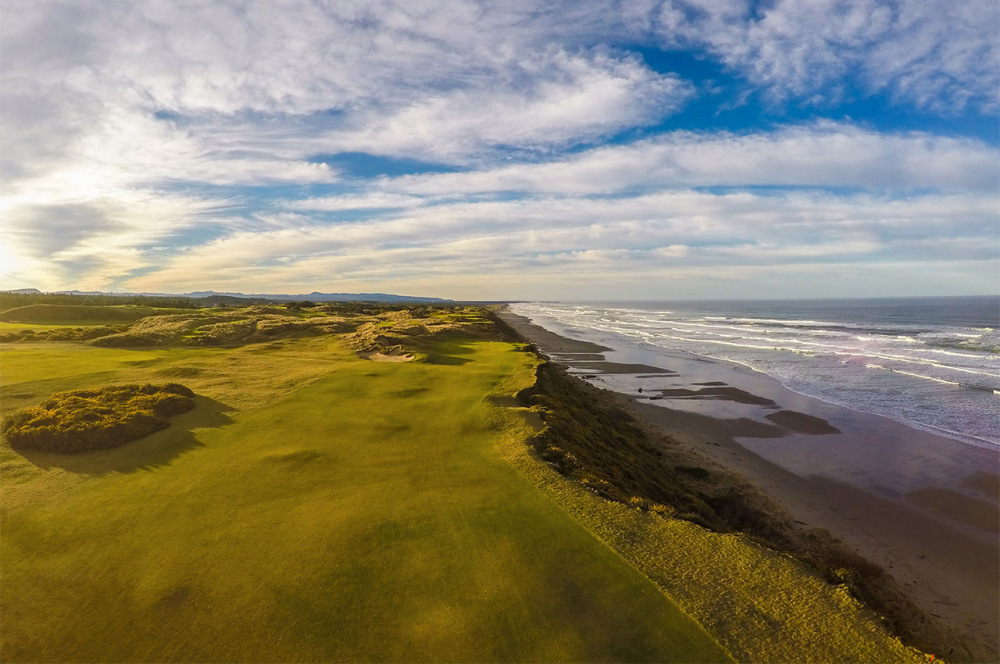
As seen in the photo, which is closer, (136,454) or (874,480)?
(136,454)

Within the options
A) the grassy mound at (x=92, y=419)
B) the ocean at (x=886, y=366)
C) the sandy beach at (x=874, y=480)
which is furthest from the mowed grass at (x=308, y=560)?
the ocean at (x=886, y=366)

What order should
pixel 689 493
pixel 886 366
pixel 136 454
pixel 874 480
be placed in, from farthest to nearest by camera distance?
pixel 886 366, pixel 874 480, pixel 689 493, pixel 136 454

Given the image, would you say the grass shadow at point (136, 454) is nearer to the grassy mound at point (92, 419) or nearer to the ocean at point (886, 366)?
the grassy mound at point (92, 419)

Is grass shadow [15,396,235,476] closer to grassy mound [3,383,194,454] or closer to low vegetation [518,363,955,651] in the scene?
grassy mound [3,383,194,454]

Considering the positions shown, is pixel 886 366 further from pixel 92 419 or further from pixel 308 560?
pixel 92 419

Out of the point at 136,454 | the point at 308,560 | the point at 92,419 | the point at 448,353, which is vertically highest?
the point at 92,419

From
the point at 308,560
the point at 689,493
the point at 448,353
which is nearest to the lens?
the point at 308,560

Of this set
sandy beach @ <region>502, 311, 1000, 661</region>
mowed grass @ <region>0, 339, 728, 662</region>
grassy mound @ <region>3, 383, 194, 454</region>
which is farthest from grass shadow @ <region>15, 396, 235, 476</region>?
sandy beach @ <region>502, 311, 1000, 661</region>

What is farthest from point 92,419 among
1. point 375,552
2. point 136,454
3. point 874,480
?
point 874,480
